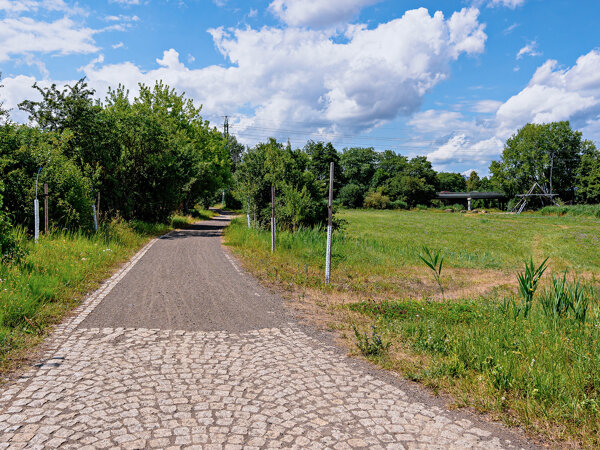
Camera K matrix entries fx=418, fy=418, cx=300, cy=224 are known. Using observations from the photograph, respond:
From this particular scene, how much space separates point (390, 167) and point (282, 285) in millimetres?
103288

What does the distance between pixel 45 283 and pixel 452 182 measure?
13469cm

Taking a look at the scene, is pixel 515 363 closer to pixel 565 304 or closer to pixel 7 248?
pixel 565 304

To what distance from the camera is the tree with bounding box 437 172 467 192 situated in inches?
5108

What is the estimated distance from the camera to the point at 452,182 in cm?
13088

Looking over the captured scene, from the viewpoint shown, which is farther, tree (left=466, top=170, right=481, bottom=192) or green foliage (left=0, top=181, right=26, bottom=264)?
tree (left=466, top=170, right=481, bottom=192)

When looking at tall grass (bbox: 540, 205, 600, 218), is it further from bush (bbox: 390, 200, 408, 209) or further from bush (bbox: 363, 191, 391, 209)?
bush (bbox: 363, 191, 391, 209)

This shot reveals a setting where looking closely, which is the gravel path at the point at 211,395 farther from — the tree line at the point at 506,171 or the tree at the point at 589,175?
the tree at the point at 589,175

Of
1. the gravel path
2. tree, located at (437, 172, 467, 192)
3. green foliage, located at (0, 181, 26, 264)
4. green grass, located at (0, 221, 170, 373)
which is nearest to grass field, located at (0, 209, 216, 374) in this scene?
green grass, located at (0, 221, 170, 373)

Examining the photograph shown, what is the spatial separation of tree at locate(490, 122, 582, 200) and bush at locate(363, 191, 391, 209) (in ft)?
81.5

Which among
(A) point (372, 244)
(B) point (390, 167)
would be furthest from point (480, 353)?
(B) point (390, 167)

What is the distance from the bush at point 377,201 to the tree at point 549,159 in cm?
2485

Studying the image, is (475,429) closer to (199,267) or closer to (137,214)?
(199,267)

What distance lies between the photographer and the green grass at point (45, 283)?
5543 mm

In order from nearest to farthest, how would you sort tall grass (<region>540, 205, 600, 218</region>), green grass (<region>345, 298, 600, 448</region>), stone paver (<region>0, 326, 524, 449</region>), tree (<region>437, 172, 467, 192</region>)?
1. stone paver (<region>0, 326, 524, 449</region>)
2. green grass (<region>345, 298, 600, 448</region>)
3. tall grass (<region>540, 205, 600, 218</region>)
4. tree (<region>437, 172, 467, 192</region>)
